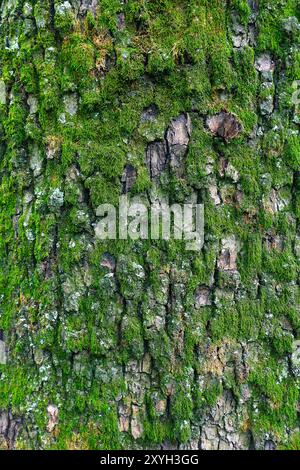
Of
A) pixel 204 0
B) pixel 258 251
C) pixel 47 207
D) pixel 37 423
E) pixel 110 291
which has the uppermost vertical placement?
pixel 204 0

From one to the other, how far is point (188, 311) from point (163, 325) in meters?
0.13

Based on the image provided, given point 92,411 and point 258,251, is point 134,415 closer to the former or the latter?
point 92,411

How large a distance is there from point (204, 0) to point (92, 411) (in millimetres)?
1881

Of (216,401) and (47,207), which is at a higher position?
(47,207)

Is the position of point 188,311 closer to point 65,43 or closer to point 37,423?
point 37,423

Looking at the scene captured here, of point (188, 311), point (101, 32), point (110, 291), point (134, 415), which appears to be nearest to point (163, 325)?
point (188, 311)

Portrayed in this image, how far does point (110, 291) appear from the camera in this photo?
1904 millimetres

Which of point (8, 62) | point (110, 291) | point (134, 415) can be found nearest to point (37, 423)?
point (134, 415)

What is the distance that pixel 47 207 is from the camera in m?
1.95

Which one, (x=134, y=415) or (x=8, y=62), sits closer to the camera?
(x=134, y=415)

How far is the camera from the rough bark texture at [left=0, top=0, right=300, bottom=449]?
1898 millimetres

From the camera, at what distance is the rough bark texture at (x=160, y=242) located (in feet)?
6.23

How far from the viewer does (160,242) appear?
191cm

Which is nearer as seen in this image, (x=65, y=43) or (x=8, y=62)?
(x=65, y=43)
